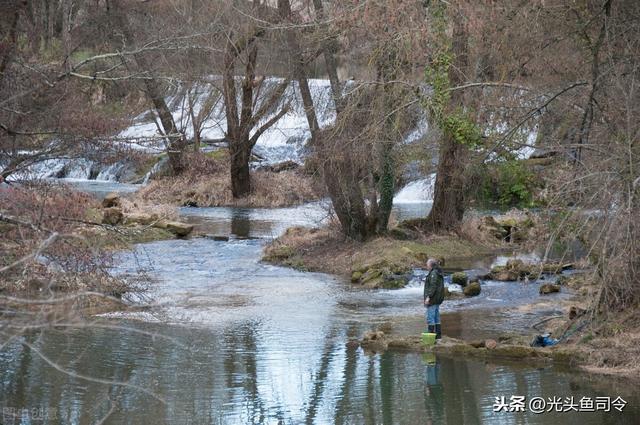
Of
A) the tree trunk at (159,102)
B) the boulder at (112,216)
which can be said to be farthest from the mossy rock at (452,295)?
the tree trunk at (159,102)

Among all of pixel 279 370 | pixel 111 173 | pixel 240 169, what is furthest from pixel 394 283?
pixel 111 173

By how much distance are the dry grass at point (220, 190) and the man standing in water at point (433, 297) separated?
21430 millimetres

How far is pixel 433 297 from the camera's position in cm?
1552

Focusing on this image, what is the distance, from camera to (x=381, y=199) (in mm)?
25953

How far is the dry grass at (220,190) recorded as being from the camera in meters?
37.9

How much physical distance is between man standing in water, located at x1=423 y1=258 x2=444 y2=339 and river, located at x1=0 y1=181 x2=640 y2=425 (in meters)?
0.77

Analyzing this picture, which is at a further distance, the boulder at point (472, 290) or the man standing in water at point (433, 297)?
the boulder at point (472, 290)

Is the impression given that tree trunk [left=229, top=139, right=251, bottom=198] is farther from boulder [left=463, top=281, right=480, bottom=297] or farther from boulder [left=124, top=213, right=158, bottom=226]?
boulder [left=463, top=281, right=480, bottom=297]

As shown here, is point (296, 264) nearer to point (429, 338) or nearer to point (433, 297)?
point (433, 297)

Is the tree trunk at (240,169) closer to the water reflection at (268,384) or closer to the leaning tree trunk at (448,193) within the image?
the leaning tree trunk at (448,193)

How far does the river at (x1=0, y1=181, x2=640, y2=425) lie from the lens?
479 inches

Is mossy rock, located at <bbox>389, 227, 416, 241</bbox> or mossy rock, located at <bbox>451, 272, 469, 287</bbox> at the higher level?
mossy rock, located at <bbox>389, 227, 416, 241</bbox>

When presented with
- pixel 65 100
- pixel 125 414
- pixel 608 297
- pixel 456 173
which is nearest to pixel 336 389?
pixel 125 414

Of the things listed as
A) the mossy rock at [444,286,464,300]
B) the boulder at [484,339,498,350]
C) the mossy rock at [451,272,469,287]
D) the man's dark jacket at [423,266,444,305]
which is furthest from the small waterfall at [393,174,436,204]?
the boulder at [484,339,498,350]
